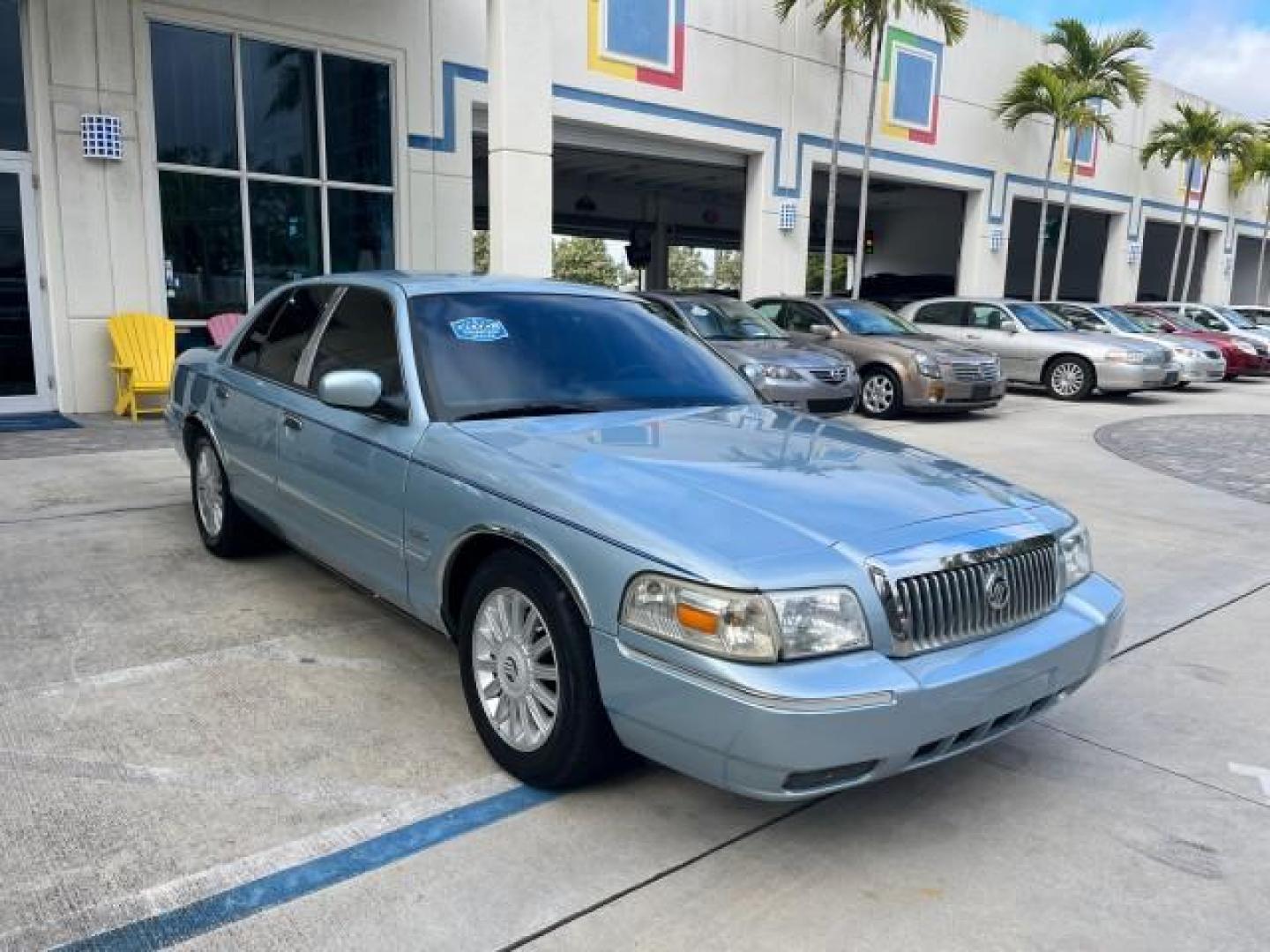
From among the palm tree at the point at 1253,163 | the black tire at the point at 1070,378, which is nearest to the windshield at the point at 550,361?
the black tire at the point at 1070,378

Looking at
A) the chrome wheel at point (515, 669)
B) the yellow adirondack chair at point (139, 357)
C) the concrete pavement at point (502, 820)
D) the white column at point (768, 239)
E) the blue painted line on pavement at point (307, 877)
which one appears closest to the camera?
the blue painted line on pavement at point (307, 877)

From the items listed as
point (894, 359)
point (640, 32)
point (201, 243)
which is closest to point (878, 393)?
point (894, 359)

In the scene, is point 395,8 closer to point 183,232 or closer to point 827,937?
point 183,232

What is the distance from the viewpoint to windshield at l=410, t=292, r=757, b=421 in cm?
372

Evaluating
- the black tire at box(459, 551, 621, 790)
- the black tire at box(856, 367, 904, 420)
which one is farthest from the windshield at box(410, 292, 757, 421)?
the black tire at box(856, 367, 904, 420)

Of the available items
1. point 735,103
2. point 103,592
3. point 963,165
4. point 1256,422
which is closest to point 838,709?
point 103,592

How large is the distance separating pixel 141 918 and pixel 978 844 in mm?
2259

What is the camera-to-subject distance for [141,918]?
245 cm

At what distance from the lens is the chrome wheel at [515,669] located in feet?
9.90

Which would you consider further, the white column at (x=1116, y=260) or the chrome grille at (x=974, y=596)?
the white column at (x=1116, y=260)

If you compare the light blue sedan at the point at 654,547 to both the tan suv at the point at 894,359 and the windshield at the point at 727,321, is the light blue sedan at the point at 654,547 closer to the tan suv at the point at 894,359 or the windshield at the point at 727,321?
the windshield at the point at 727,321

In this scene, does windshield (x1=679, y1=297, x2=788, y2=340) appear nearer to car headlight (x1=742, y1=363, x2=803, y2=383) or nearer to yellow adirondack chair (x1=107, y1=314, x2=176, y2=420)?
car headlight (x1=742, y1=363, x2=803, y2=383)

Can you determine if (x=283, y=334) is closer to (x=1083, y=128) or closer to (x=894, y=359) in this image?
(x=894, y=359)

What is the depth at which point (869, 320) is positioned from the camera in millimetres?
13461
